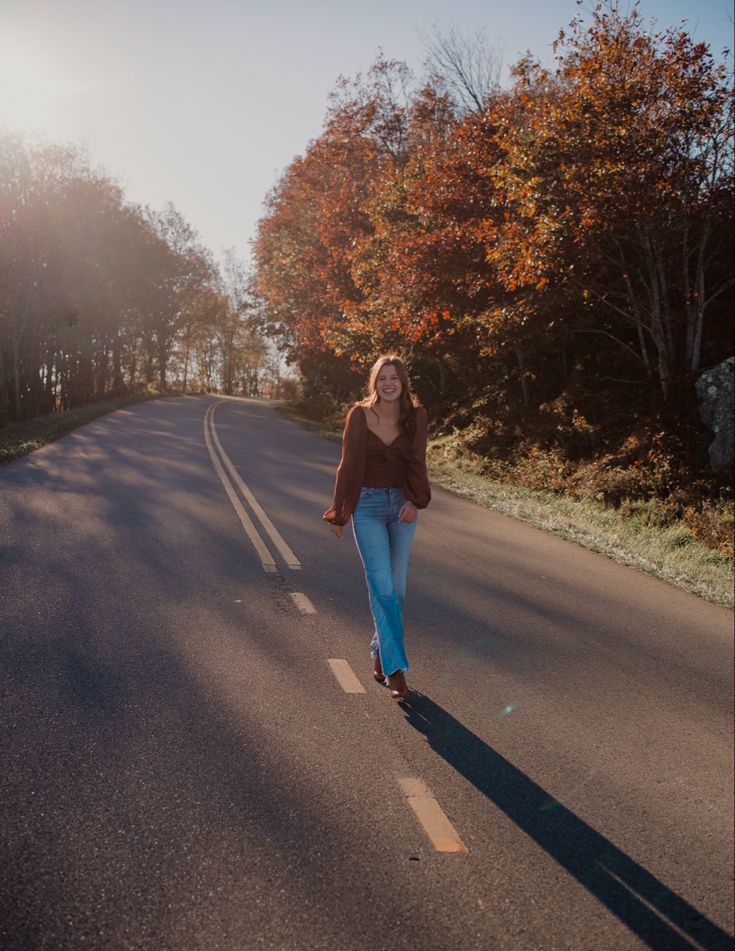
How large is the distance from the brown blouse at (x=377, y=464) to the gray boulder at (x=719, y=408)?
9.82 m

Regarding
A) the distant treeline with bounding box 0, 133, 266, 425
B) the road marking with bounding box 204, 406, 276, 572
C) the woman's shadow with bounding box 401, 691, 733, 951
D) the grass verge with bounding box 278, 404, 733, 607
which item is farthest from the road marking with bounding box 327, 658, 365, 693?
the distant treeline with bounding box 0, 133, 266, 425

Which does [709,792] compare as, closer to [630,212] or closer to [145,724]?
[145,724]

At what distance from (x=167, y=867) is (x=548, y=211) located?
1270 cm

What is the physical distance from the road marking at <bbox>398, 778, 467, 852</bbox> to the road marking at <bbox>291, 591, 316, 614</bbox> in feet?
9.57

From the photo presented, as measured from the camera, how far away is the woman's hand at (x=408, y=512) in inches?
201

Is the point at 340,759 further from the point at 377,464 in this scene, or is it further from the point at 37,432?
the point at 37,432

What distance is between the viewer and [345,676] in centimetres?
552

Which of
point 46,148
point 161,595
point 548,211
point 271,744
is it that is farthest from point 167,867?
point 46,148

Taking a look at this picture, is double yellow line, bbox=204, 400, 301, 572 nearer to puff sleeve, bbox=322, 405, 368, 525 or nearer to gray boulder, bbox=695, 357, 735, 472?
puff sleeve, bbox=322, 405, 368, 525

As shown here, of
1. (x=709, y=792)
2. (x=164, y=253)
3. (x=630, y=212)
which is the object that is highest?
(x=164, y=253)

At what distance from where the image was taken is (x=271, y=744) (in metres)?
4.43

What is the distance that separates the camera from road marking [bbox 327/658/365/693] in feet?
17.5

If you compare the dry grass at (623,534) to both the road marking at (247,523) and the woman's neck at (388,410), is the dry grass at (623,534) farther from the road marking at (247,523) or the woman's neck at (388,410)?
the woman's neck at (388,410)

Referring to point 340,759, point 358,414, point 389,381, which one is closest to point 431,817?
point 340,759
